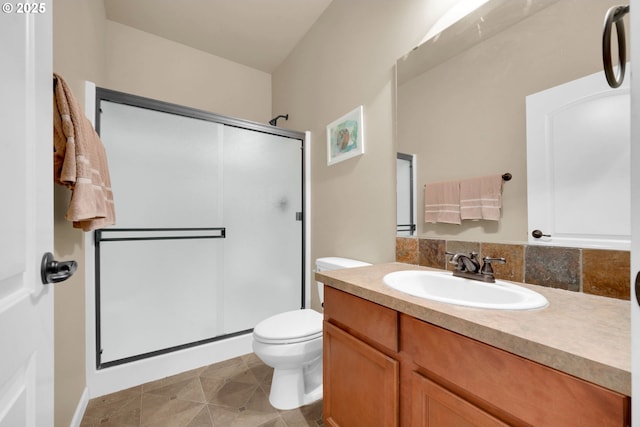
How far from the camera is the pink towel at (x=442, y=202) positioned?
4.14 ft

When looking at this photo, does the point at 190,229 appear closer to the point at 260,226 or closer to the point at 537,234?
the point at 260,226

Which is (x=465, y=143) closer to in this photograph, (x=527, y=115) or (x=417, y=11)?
(x=527, y=115)

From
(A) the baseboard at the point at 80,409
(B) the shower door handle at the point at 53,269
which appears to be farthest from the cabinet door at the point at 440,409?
(A) the baseboard at the point at 80,409

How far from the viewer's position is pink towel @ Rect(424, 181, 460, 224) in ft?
4.14

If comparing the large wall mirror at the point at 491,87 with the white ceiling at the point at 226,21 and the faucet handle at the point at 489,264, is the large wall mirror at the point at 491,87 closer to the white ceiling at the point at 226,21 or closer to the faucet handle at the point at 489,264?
the faucet handle at the point at 489,264

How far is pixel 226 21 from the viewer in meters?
2.25

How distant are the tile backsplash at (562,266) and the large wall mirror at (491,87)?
0.15 ft

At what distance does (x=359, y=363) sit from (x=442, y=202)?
83 cm

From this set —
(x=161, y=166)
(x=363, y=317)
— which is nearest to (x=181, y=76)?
(x=161, y=166)

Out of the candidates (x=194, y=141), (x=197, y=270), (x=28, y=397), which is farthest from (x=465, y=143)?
(x=197, y=270)

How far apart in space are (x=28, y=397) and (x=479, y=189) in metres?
1.51

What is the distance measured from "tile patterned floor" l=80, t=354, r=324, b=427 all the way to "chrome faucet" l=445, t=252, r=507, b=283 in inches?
42.1

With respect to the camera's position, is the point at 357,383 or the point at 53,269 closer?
the point at 53,269

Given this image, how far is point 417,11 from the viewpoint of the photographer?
1.40m
